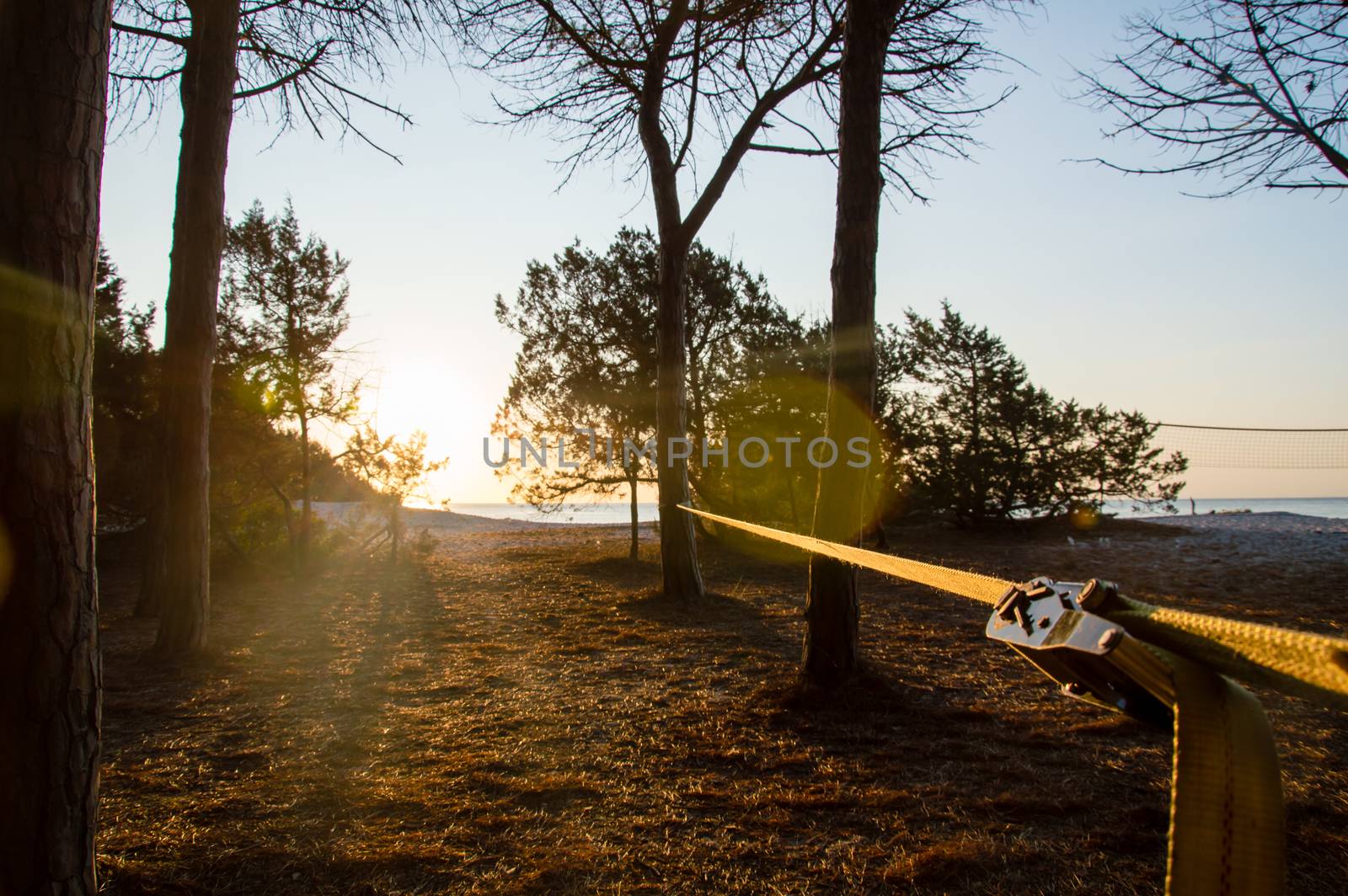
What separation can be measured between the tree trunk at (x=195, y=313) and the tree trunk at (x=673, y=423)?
4.78 meters

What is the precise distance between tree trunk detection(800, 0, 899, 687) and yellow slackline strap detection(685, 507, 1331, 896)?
176 inches

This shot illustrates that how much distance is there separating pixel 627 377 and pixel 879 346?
5.77 m

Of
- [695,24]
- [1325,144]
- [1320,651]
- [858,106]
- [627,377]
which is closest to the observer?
[1320,651]

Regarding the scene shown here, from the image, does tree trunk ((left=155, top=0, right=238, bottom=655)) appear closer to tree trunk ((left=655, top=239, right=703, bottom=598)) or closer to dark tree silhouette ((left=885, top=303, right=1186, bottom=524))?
tree trunk ((left=655, top=239, right=703, bottom=598))

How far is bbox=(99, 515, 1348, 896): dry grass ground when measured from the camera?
2758mm

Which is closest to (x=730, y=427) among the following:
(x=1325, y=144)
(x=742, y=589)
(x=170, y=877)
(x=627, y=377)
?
(x=627, y=377)

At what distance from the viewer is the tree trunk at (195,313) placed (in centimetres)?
659

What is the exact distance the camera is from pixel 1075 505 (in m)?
17.4

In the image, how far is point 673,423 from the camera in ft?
30.6

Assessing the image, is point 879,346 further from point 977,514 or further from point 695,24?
point 695,24

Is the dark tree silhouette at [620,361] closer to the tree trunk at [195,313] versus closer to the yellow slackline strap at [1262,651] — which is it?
the tree trunk at [195,313]

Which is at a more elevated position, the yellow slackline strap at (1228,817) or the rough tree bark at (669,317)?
the rough tree bark at (669,317)

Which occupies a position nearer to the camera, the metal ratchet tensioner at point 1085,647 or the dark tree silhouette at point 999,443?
the metal ratchet tensioner at point 1085,647

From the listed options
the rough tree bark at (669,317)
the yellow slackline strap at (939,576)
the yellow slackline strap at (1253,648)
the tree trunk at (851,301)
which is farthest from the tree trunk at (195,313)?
the yellow slackline strap at (1253,648)
